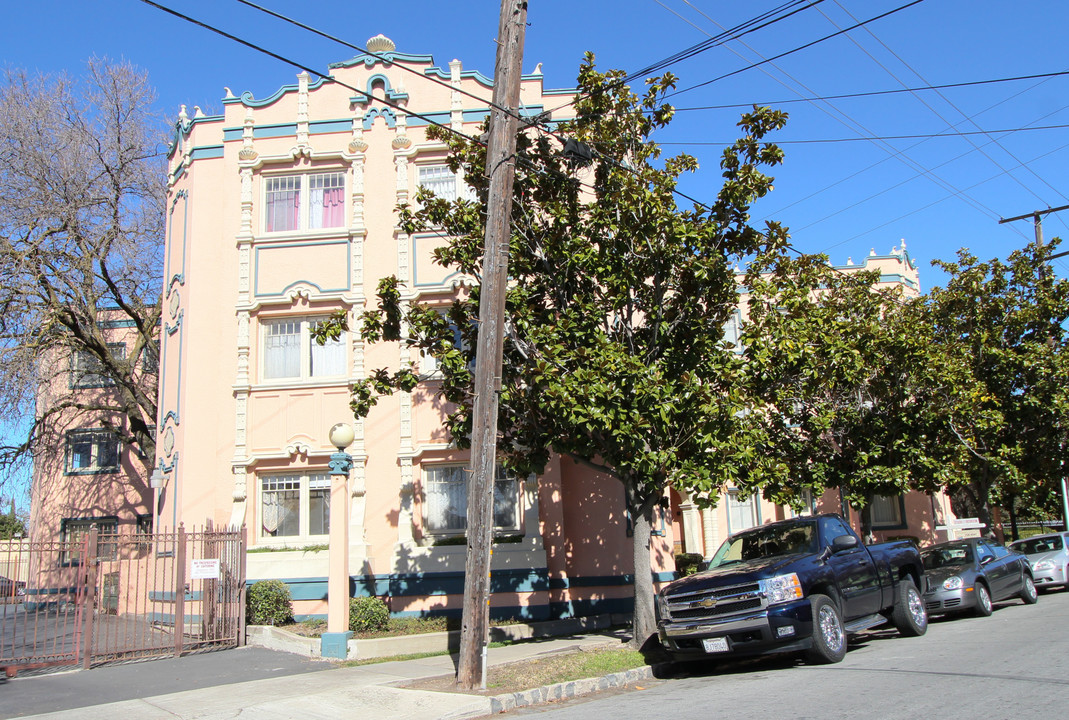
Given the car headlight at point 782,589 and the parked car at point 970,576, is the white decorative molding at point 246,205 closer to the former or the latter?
the car headlight at point 782,589

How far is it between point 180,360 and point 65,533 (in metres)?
10.7

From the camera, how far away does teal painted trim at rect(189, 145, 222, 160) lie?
1781 centimetres

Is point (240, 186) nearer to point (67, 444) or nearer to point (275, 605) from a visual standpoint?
point (275, 605)

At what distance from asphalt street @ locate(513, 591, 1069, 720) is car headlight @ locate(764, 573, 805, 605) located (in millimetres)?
821

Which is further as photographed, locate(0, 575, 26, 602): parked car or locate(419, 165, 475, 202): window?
locate(419, 165, 475, 202): window

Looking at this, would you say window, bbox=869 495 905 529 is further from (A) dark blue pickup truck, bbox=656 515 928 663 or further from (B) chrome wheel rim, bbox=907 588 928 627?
(A) dark blue pickup truck, bbox=656 515 928 663

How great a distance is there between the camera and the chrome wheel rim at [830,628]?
9977mm

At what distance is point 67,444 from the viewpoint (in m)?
24.2

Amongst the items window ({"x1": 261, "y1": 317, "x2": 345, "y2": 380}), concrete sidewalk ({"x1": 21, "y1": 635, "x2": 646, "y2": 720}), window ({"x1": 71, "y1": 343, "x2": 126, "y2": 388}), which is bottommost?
concrete sidewalk ({"x1": 21, "y1": 635, "x2": 646, "y2": 720})

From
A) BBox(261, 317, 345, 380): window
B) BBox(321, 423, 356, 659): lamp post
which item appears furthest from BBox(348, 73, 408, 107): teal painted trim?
BBox(321, 423, 356, 659): lamp post

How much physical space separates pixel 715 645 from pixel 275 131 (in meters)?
13.4

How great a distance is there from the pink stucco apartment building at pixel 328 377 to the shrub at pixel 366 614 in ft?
5.04

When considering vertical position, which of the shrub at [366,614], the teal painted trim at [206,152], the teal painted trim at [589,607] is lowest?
the teal painted trim at [589,607]

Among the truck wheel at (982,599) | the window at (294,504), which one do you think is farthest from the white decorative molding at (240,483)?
the truck wheel at (982,599)
